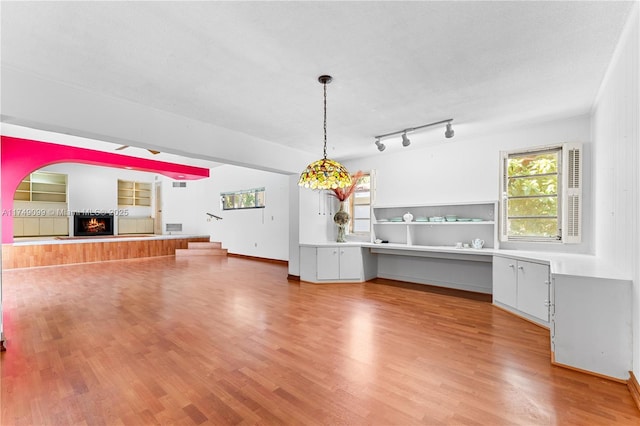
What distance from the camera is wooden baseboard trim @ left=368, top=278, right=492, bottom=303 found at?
482 cm

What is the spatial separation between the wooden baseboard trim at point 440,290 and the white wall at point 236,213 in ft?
11.3

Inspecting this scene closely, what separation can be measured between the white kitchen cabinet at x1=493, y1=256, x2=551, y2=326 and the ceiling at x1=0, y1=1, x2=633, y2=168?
2178 millimetres

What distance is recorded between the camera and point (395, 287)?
5555mm

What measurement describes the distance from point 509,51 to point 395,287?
167 inches

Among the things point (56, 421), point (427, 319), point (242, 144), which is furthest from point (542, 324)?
point (242, 144)

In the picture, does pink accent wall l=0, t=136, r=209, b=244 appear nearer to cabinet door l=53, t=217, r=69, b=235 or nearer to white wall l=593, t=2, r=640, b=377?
cabinet door l=53, t=217, r=69, b=235

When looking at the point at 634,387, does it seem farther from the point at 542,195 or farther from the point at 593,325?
the point at 542,195

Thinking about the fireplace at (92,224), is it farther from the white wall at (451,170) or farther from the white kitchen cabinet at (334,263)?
the white kitchen cabinet at (334,263)

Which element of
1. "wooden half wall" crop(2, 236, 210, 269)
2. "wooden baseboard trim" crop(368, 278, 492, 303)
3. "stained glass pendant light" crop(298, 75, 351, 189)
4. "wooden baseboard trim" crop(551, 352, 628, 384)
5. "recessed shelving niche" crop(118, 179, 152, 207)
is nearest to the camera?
"wooden baseboard trim" crop(551, 352, 628, 384)

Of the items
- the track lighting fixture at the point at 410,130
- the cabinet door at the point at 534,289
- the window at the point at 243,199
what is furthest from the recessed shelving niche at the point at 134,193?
the cabinet door at the point at 534,289

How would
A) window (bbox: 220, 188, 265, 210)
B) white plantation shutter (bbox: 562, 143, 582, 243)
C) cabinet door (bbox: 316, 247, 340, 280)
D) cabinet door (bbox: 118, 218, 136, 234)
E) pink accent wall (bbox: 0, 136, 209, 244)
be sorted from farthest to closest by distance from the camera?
cabinet door (bbox: 118, 218, 136, 234) < window (bbox: 220, 188, 265, 210) < pink accent wall (bbox: 0, 136, 209, 244) < cabinet door (bbox: 316, 247, 340, 280) < white plantation shutter (bbox: 562, 143, 582, 243)

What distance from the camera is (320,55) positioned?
8.39 ft

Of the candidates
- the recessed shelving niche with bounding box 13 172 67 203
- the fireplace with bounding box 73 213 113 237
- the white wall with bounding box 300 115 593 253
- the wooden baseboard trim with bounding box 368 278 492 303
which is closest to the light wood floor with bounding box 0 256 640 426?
the wooden baseboard trim with bounding box 368 278 492 303

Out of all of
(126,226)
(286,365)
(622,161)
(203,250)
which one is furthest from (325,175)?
(126,226)
